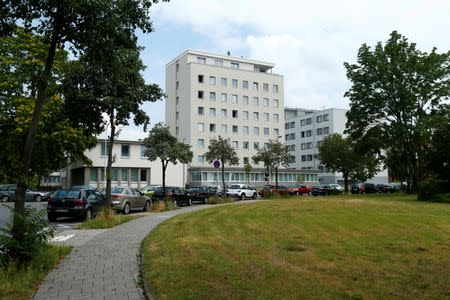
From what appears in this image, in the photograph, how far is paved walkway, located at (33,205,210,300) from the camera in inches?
285

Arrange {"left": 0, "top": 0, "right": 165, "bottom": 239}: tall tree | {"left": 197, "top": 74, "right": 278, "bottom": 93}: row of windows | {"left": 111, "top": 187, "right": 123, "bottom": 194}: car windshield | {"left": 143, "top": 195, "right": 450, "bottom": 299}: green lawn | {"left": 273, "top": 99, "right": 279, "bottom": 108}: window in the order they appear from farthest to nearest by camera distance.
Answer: {"left": 273, "top": 99, "right": 279, "bottom": 108}: window < {"left": 197, "top": 74, "right": 278, "bottom": 93}: row of windows < {"left": 111, "top": 187, "right": 123, "bottom": 194}: car windshield < {"left": 0, "top": 0, "right": 165, "bottom": 239}: tall tree < {"left": 143, "top": 195, "right": 450, "bottom": 299}: green lawn

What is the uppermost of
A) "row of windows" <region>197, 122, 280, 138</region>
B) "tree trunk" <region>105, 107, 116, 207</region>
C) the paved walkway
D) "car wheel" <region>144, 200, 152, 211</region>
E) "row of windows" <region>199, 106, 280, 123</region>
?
"row of windows" <region>199, 106, 280, 123</region>

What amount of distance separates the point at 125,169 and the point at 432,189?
117 ft

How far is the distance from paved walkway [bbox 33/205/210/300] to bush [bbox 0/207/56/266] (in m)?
0.57

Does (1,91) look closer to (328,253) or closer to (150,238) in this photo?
(150,238)

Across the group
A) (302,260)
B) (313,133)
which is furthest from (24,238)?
(313,133)

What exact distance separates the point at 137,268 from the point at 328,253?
13.2ft

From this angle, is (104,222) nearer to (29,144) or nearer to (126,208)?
(126,208)

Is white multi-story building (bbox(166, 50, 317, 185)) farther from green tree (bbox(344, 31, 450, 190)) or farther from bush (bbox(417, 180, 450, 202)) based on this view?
bush (bbox(417, 180, 450, 202))

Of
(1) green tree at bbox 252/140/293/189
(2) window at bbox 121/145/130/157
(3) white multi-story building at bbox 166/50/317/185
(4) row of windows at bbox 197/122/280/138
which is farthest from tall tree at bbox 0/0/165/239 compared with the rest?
(4) row of windows at bbox 197/122/280/138

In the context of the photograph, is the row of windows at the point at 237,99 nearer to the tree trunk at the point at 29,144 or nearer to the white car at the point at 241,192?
the white car at the point at 241,192

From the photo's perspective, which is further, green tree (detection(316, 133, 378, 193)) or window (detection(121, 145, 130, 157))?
green tree (detection(316, 133, 378, 193))

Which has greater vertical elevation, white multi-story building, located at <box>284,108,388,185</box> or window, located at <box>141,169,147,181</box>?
white multi-story building, located at <box>284,108,388,185</box>

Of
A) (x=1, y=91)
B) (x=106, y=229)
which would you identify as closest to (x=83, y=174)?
(x=1, y=91)
